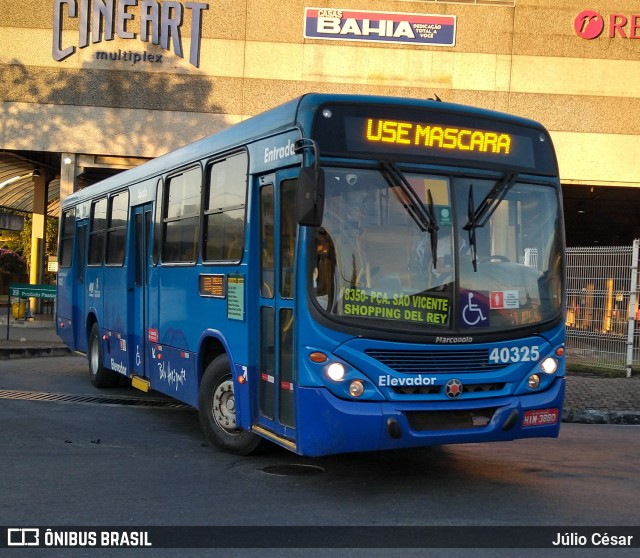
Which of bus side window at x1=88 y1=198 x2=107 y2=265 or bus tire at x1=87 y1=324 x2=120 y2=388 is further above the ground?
bus side window at x1=88 y1=198 x2=107 y2=265

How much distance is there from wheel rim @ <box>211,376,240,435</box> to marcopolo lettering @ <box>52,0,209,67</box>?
18075 mm

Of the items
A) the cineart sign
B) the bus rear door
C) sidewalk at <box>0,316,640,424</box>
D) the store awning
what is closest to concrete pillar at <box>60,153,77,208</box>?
the store awning

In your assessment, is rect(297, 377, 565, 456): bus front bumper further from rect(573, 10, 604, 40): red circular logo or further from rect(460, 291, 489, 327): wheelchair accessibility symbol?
rect(573, 10, 604, 40): red circular logo

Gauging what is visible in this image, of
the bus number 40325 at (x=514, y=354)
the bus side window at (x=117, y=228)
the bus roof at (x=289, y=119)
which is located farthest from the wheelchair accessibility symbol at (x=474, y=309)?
the bus side window at (x=117, y=228)

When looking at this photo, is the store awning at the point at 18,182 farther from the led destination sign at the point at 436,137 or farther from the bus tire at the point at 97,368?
the led destination sign at the point at 436,137

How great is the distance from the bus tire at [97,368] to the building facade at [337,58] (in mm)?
12504

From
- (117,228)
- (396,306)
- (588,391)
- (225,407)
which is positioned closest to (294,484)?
(225,407)

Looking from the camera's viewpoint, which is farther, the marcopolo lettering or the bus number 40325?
the marcopolo lettering

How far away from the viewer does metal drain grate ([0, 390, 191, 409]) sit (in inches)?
451

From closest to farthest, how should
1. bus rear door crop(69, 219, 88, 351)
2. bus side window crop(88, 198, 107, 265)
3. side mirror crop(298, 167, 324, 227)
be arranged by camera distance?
1. side mirror crop(298, 167, 324, 227)
2. bus side window crop(88, 198, 107, 265)
3. bus rear door crop(69, 219, 88, 351)

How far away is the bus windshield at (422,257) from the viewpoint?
6.42m

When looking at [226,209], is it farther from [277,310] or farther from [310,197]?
[310,197]

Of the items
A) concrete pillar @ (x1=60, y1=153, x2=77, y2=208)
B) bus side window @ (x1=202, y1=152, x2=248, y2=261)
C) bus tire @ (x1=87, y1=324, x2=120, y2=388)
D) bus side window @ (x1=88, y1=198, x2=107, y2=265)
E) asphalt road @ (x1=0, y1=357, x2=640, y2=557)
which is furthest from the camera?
concrete pillar @ (x1=60, y1=153, x2=77, y2=208)

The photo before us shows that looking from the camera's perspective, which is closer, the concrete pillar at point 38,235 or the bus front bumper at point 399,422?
the bus front bumper at point 399,422
